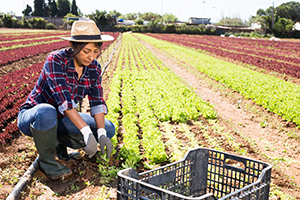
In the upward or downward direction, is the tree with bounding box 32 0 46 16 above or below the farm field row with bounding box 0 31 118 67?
above

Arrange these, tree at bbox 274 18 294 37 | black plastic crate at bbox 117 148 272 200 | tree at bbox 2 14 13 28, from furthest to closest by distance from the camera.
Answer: tree at bbox 2 14 13 28, tree at bbox 274 18 294 37, black plastic crate at bbox 117 148 272 200

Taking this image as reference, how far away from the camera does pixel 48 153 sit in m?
3.08

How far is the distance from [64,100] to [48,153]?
70 centimetres

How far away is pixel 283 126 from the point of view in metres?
5.91

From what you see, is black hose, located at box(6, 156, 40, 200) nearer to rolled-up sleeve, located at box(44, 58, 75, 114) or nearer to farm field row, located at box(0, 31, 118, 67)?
rolled-up sleeve, located at box(44, 58, 75, 114)

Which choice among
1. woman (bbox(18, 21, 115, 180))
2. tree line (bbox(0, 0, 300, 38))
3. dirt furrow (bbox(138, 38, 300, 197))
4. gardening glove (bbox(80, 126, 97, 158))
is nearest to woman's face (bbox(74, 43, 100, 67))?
woman (bbox(18, 21, 115, 180))

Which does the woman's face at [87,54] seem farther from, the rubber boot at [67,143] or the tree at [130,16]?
the tree at [130,16]

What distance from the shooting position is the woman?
2.91m

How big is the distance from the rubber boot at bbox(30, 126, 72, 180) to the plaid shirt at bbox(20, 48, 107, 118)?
0.31 m

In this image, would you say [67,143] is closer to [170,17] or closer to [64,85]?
[64,85]

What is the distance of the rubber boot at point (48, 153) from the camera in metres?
2.94

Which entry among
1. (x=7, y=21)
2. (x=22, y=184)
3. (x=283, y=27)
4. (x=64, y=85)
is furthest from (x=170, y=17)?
(x=22, y=184)

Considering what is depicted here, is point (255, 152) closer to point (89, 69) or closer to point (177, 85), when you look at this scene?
point (89, 69)

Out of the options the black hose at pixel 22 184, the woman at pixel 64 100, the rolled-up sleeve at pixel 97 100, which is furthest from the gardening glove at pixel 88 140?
the black hose at pixel 22 184
